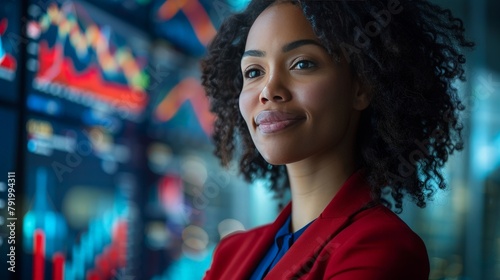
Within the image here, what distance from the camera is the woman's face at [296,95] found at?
1242 mm

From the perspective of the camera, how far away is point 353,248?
1101mm

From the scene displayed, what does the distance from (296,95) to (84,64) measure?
1224mm

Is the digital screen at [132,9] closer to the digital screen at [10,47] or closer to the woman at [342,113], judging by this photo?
the digital screen at [10,47]

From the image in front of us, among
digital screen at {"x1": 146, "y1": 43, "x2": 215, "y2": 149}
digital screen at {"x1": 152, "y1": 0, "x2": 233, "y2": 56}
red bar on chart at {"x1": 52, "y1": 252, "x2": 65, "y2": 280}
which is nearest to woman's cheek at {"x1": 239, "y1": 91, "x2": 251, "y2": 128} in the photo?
red bar on chart at {"x1": 52, "y1": 252, "x2": 65, "y2": 280}

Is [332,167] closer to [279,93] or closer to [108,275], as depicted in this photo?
[279,93]

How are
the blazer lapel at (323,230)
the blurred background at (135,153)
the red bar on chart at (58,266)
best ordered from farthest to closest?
the red bar on chart at (58,266) → the blurred background at (135,153) → the blazer lapel at (323,230)

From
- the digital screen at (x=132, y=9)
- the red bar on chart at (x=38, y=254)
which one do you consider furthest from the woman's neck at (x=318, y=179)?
the digital screen at (x=132, y=9)

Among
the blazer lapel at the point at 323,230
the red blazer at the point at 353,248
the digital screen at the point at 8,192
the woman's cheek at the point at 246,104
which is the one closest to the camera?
the red blazer at the point at 353,248

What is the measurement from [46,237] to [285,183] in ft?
2.66

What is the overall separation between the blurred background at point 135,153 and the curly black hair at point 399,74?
224 millimetres

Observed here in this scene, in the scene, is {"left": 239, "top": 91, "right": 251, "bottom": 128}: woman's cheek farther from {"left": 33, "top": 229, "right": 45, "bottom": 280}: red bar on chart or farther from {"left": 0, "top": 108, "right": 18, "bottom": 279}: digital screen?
{"left": 33, "top": 229, "right": 45, "bottom": 280}: red bar on chart

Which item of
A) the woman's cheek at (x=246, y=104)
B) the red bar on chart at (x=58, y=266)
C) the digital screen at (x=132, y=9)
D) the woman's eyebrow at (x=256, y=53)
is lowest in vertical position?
the red bar on chart at (x=58, y=266)

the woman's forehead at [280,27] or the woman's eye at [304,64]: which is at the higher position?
the woman's forehead at [280,27]

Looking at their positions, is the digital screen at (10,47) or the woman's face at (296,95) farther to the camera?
the digital screen at (10,47)
